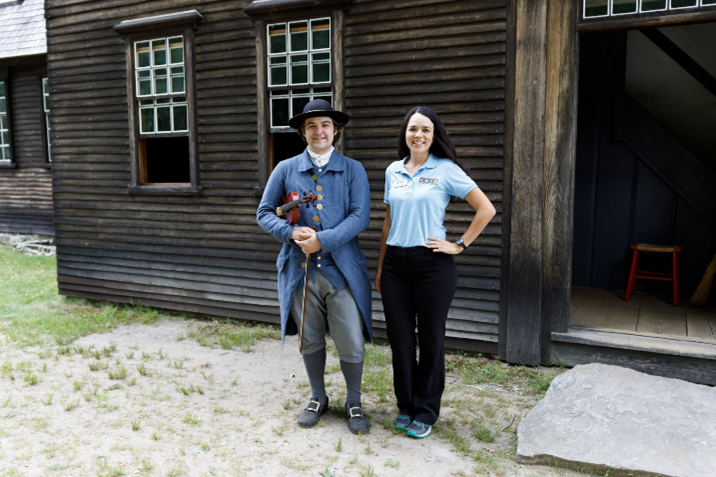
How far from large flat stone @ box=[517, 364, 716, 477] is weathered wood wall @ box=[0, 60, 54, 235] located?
1081cm

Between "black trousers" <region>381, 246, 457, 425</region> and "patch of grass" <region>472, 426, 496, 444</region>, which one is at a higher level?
"black trousers" <region>381, 246, 457, 425</region>

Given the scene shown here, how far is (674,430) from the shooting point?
3.10m

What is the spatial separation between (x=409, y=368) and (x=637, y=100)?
501 centimetres

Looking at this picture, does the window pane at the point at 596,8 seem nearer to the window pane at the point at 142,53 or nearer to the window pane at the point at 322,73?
the window pane at the point at 322,73

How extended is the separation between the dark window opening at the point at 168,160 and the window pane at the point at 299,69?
2774 millimetres

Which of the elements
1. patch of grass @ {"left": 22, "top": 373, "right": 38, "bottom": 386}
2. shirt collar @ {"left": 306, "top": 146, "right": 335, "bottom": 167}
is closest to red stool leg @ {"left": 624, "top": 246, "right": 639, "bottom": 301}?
shirt collar @ {"left": 306, "top": 146, "right": 335, "bottom": 167}

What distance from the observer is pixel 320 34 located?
5.42m

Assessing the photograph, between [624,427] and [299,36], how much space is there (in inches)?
171

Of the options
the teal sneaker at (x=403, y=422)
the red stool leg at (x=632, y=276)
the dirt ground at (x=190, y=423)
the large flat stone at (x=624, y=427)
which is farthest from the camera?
the red stool leg at (x=632, y=276)

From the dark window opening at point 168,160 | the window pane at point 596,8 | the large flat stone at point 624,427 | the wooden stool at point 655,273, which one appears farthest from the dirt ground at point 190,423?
the dark window opening at point 168,160

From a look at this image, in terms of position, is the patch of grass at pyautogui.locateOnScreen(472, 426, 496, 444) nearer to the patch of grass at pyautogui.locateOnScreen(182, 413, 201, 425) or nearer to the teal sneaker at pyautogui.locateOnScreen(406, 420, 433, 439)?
the teal sneaker at pyautogui.locateOnScreen(406, 420, 433, 439)

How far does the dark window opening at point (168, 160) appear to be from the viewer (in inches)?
309

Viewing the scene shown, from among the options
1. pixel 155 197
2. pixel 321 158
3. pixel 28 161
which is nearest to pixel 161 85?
pixel 155 197

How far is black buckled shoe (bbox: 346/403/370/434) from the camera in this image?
3457 mm
